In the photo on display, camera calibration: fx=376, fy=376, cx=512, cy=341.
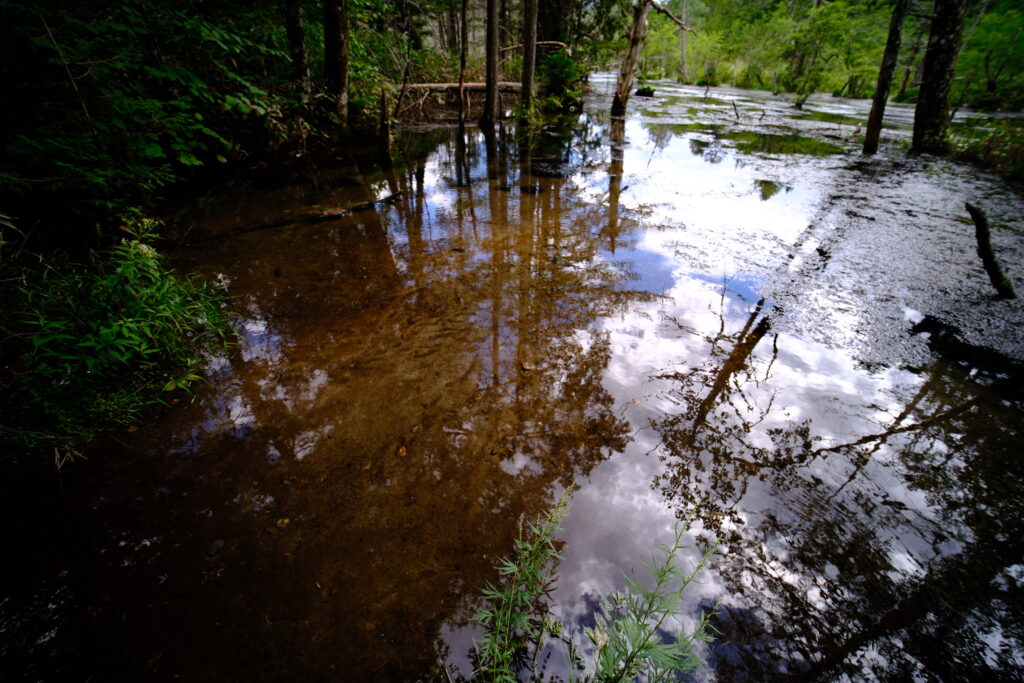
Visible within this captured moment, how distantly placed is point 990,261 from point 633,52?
12.2 meters

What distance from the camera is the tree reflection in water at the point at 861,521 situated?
1592 millimetres

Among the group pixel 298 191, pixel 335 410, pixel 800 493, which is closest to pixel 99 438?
pixel 335 410

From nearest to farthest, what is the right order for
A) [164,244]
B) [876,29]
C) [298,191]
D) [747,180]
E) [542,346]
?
Answer: [542,346] < [164,244] < [298,191] < [747,180] < [876,29]

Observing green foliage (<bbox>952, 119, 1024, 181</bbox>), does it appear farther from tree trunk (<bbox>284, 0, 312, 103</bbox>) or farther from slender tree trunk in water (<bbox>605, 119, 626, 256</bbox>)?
tree trunk (<bbox>284, 0, 312, 103</bbox>)

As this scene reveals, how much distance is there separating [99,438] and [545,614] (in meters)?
2.85

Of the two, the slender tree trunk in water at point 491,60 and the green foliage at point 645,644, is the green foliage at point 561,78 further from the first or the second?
the green foliage at point 645,644

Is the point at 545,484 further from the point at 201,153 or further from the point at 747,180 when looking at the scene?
the point at 201,153

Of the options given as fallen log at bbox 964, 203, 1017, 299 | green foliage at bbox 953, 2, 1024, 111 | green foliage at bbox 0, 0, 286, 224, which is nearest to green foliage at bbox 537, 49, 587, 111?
green foliage at bbox 0, 0, 286, 224

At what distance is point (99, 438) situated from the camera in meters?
2.33

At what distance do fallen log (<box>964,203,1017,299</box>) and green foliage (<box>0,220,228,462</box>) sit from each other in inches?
277

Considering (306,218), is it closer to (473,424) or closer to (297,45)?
(297,45)

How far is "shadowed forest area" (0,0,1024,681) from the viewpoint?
5.26 ft

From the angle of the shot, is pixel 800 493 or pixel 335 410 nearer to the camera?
pixel 800 493

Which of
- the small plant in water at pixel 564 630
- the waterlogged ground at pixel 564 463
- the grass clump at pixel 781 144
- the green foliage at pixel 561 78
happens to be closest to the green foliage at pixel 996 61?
the grass clump at pixel 781 144
